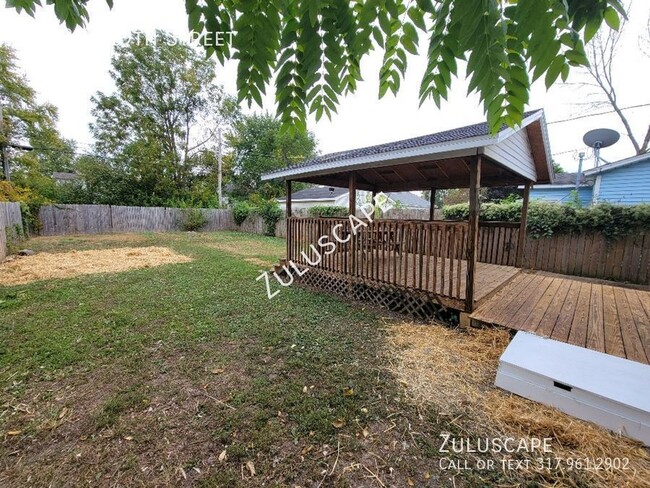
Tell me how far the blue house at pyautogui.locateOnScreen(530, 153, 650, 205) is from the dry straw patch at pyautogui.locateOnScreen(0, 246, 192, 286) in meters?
13.4

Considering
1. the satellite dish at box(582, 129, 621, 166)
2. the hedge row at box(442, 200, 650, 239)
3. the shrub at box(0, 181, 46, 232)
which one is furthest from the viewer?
the shrub at box(0, 181, 46, 232)

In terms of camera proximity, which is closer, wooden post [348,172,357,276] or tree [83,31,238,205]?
wooden post [348,172,357,276]

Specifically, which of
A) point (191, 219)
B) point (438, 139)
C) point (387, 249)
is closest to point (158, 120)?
point (191, 219)

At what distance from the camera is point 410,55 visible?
1.24 meters

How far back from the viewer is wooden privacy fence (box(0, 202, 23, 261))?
23.0ft

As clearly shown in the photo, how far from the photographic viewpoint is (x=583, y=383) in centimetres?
198

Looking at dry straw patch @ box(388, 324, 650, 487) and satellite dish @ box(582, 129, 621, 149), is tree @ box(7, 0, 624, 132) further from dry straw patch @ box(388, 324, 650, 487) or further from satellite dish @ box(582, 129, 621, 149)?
satellite dish @ box(582, 129, 621, 149)

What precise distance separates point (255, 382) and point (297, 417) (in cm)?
61

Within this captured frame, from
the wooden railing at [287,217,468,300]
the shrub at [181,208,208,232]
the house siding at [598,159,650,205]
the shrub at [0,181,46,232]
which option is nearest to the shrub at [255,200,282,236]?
the shrub at [181,208,208,232]

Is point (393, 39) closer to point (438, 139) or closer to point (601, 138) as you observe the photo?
point (438, 139)

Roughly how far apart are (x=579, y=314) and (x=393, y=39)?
169 inches

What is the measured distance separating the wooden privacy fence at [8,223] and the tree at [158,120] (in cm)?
918

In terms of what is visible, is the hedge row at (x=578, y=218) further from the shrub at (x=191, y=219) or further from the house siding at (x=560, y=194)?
the shrub at (x=191, y=219)

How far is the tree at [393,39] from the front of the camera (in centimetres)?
84
